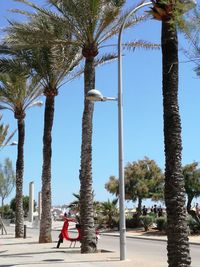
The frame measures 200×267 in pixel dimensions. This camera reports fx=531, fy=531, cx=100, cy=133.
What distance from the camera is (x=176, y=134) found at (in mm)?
11555

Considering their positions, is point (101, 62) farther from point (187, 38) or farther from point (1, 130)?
point (1, 130)

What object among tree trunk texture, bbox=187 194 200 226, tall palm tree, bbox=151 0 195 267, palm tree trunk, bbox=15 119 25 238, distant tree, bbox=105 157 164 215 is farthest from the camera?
distant tree, bbox=105 157 164 215

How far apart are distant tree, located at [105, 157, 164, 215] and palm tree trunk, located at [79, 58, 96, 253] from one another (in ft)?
84.6

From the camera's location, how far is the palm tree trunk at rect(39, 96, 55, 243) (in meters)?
25.6

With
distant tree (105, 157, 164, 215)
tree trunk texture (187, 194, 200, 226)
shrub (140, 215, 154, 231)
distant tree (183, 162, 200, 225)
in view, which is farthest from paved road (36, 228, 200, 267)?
distant tree (105, 157, 164, 215)

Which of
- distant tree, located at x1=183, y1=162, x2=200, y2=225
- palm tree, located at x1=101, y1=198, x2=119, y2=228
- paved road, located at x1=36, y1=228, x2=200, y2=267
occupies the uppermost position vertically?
distant tree, located at x1=183, y1=162, x2=200, y2=225

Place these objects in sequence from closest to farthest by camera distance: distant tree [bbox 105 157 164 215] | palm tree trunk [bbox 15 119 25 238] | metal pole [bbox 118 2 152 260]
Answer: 1. metal pole [bbox 118 2 152 260]
2. palm tree trunk [bbox 15 119 25 238]
3. distant tree [bbox 105 157 164 215]

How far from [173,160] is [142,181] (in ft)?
114

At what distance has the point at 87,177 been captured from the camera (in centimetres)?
1931

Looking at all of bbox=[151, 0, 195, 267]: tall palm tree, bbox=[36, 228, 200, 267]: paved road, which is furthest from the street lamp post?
bbox=[151, 0, 195, 267]: tall palm tree

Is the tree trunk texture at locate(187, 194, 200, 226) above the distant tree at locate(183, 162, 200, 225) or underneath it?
underneath

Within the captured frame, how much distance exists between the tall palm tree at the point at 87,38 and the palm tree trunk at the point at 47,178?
6.00m

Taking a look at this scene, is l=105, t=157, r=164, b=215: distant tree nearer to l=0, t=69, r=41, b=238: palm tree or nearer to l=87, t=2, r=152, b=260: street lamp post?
l=0, t=69, r=41, b=238: palm tree

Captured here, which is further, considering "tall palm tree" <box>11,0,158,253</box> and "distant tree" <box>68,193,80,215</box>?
"distant tree" <box>68,193,80,215</box>
